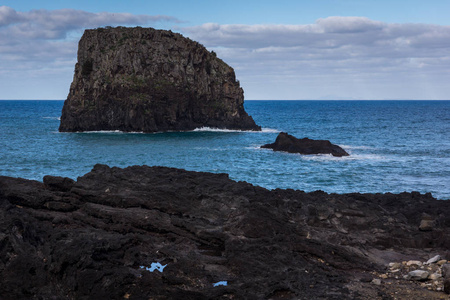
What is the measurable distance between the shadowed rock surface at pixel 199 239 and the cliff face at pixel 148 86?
2693 inches

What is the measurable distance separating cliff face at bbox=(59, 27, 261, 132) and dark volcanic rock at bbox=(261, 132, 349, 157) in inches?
1314

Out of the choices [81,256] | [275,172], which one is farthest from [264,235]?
[275,172]

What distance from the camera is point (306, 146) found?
195 ft

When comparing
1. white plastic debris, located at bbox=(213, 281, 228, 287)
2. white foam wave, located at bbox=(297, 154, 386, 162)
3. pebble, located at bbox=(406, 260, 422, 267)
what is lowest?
white plastic debris, located at bbox=(213, 281, 228, 287)

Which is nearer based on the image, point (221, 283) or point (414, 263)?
point (221, 283)

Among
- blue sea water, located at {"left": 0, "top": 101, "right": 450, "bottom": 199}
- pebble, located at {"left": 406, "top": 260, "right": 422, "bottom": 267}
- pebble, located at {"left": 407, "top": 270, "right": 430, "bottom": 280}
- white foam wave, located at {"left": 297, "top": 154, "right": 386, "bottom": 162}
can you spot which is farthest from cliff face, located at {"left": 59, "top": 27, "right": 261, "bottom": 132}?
pebble, located at {"left": 407, "top": 270, "right": 430, "bottom": 280}

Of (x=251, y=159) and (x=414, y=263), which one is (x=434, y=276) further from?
(x=251, y=159)

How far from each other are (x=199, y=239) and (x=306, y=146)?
4386 centimetres

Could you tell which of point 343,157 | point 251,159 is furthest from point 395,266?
point 343,157

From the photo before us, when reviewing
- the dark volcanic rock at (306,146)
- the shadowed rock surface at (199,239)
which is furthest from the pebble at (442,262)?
the dark volcanic rock at (306,146)

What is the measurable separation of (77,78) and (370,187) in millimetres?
71778

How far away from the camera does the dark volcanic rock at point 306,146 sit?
57.4 meters

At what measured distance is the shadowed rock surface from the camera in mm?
13320

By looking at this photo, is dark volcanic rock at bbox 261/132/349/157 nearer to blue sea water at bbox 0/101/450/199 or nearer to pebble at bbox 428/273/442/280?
blue sea water at bbox 0/101/450/199
